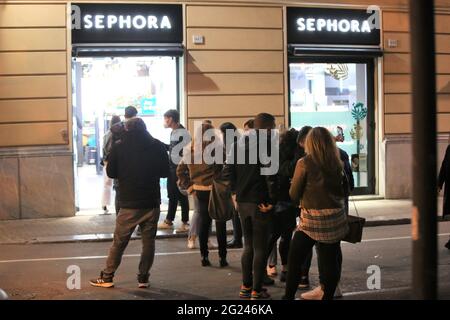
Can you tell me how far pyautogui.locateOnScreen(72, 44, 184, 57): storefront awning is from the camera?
12.6 m

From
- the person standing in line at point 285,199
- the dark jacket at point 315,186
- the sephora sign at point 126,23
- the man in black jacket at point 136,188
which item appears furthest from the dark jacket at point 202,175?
the sephora sign at point 126,23

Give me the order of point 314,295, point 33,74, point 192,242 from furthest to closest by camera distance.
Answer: point 33,74
point 192,242
point 314,295

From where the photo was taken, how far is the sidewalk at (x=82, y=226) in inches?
411

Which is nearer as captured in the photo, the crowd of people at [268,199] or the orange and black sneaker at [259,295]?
the crowd of people at [268,199]

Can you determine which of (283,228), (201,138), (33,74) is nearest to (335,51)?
(33,74)

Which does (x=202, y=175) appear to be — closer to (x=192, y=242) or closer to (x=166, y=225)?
(x=192, y=242)

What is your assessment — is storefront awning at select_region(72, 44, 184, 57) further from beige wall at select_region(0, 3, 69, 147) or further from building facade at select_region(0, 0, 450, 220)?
beige wall at select_region(0, 3, 69, 147)

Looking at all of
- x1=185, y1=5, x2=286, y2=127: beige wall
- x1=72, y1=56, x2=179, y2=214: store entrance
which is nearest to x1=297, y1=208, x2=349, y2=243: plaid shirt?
x1=185, y1=5, x2=286, y2=127: beige wall

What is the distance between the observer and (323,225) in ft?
18.5

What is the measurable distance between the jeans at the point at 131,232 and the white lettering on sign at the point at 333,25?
800 cm

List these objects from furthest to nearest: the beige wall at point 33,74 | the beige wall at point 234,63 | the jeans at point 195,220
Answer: the beige wall at point 234,63 → the beige wall at point 33,74 → the jeans at point 195,220

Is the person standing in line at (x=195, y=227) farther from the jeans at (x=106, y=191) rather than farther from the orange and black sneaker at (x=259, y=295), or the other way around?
the jeans at (x=106, y=191)

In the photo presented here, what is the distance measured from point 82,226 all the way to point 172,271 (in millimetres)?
4013

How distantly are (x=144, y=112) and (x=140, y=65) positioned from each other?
971 millimetres
